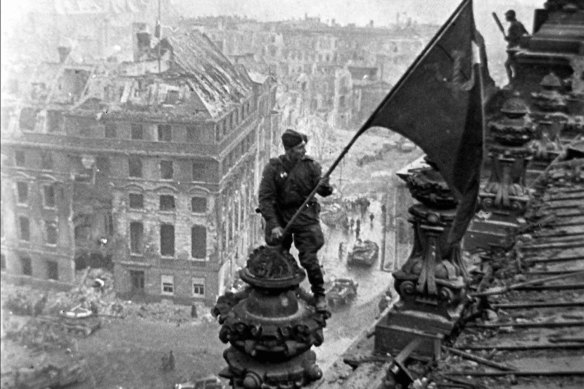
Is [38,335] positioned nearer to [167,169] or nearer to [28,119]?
[167,169]

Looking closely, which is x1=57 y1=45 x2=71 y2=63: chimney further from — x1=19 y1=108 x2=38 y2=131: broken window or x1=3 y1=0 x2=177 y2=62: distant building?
x1=3 y1=0 x2=177 y2=62: distant building

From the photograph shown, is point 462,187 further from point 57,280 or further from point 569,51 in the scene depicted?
point 57,280

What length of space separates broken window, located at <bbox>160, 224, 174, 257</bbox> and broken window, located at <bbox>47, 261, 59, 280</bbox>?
598cm

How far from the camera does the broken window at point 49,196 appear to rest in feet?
120

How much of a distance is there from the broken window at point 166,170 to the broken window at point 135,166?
109 cm

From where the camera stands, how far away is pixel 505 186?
9453 millimetres

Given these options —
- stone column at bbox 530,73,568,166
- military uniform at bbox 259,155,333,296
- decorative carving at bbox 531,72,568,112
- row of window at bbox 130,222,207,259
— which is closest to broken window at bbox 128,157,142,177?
row of window at bbox 130,222,207,259

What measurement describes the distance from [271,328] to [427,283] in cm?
164

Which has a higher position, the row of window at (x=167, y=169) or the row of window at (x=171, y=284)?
the row of window at (x=167, y=169)

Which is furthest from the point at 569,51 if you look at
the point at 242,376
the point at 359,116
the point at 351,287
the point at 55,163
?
the point at 359,116

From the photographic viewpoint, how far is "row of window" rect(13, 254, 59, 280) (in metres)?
37.5

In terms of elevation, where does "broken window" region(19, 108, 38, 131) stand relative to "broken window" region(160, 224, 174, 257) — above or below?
above

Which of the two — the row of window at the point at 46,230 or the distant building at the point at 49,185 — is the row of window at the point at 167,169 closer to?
the distant building at the point at 49,185

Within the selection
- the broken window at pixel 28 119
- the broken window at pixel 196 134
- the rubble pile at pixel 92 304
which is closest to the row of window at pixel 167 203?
the broken window at pixel 196 134
